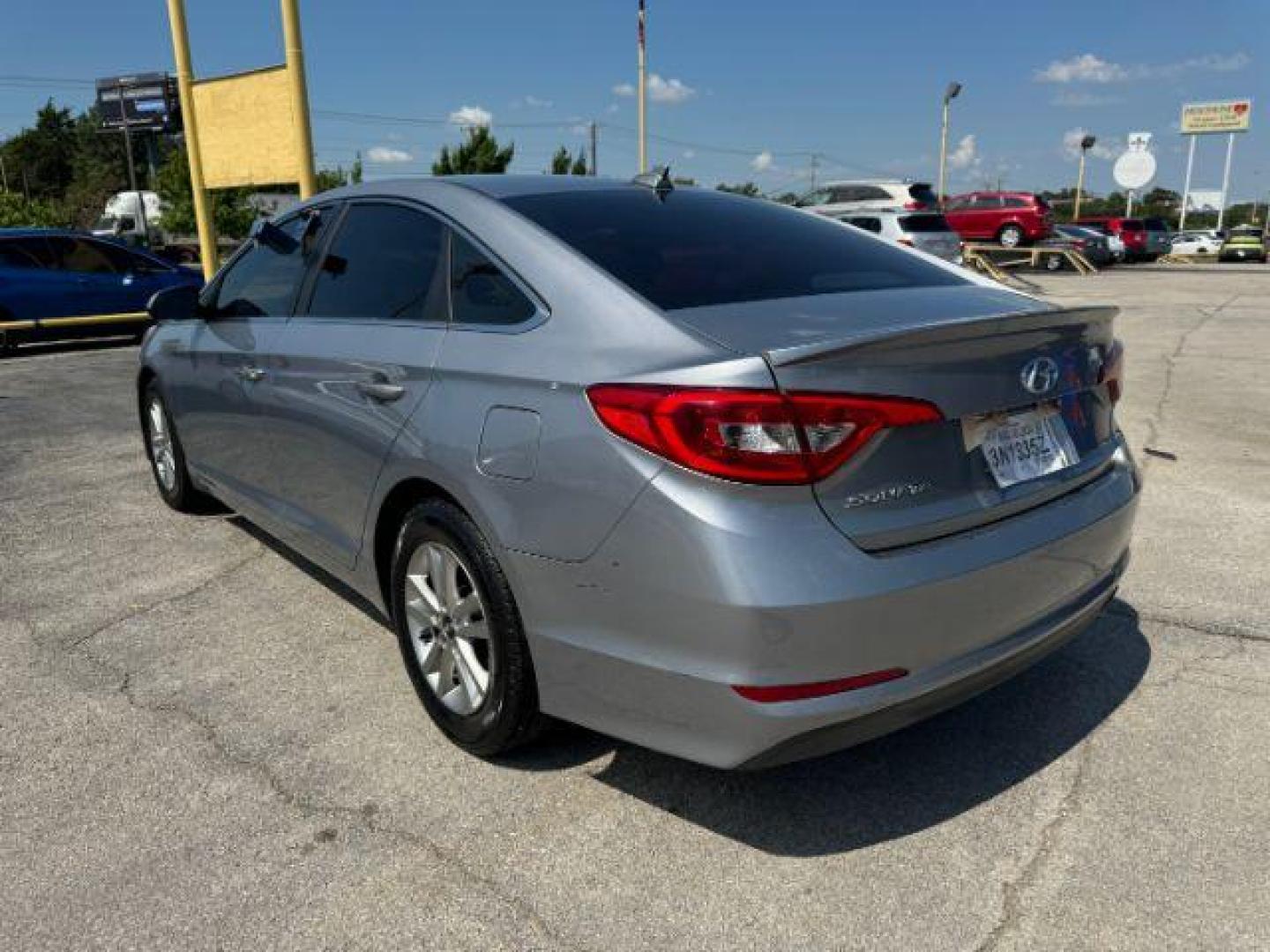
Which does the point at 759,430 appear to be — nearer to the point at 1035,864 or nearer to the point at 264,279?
the point at 1035,864

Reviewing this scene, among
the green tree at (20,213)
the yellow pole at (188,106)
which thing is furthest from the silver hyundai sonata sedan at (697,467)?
the green tree at (20,213)

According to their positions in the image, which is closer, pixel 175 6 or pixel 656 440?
pixel 656 440

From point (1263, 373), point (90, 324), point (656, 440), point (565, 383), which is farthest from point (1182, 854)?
point (90, 324)

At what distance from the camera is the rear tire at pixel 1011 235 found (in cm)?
2825

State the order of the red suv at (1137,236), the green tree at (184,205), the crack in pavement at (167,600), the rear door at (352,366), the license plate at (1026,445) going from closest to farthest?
the license plate at (1026,445), the rear door at (352,366), the crack in pavement at (167,600), the red suv at (1137,236), the green tree at (184,205)

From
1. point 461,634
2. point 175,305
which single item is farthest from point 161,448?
point 461,634

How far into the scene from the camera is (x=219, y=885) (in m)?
2.31

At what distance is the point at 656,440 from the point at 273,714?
175cm

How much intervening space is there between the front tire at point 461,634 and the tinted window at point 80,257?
1228 cm

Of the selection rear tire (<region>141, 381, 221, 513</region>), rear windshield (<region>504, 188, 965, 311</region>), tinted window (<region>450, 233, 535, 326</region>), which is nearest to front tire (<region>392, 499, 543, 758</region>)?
tinted window (<region>450, 233, 535, 326</region>)

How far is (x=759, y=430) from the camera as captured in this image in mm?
2051

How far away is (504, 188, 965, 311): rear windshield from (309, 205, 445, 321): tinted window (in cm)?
33

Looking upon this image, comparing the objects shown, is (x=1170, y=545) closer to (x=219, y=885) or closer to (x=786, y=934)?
(x=786, y=934)

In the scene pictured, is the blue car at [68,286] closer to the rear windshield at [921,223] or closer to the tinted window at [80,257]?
the tinted window at [80,257]
